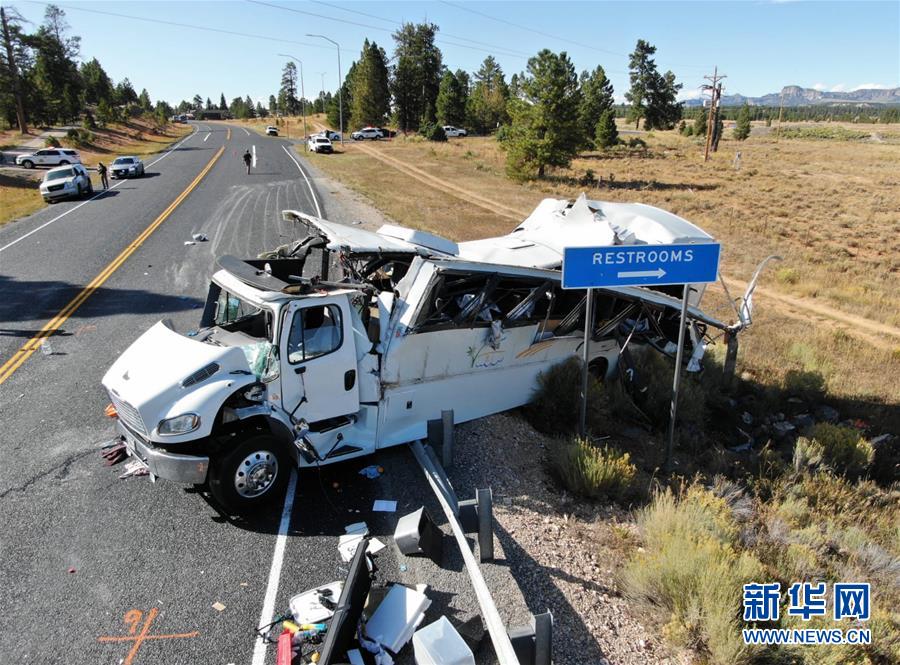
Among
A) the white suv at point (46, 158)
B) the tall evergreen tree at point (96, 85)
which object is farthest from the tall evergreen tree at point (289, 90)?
the white suv at point (46, 158)

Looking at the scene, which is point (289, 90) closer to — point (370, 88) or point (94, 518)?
point (370, 88)

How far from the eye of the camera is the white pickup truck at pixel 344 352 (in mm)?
6062

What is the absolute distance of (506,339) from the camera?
8102 millimetres

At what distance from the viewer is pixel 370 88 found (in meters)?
76.9

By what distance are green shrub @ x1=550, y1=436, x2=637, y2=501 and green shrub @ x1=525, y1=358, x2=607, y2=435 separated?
1.40m

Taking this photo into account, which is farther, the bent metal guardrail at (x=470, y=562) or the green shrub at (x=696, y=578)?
the green shrub at (x=696, y=578)

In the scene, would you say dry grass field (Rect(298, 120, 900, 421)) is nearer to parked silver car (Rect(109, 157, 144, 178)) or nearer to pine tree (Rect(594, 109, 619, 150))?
pine tree (Rect(594, 109, 619, 150))

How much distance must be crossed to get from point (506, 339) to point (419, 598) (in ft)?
12.9

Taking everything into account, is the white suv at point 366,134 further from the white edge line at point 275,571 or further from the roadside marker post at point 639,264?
the white edge line at point 275,571

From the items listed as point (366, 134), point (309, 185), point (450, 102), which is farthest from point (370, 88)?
point (309, 185)

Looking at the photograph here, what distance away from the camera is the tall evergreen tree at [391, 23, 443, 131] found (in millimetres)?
81688

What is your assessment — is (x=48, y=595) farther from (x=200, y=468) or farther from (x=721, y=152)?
(x=721, y=152)

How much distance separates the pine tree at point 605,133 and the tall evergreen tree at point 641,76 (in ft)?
110

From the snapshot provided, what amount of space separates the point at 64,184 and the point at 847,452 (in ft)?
101
